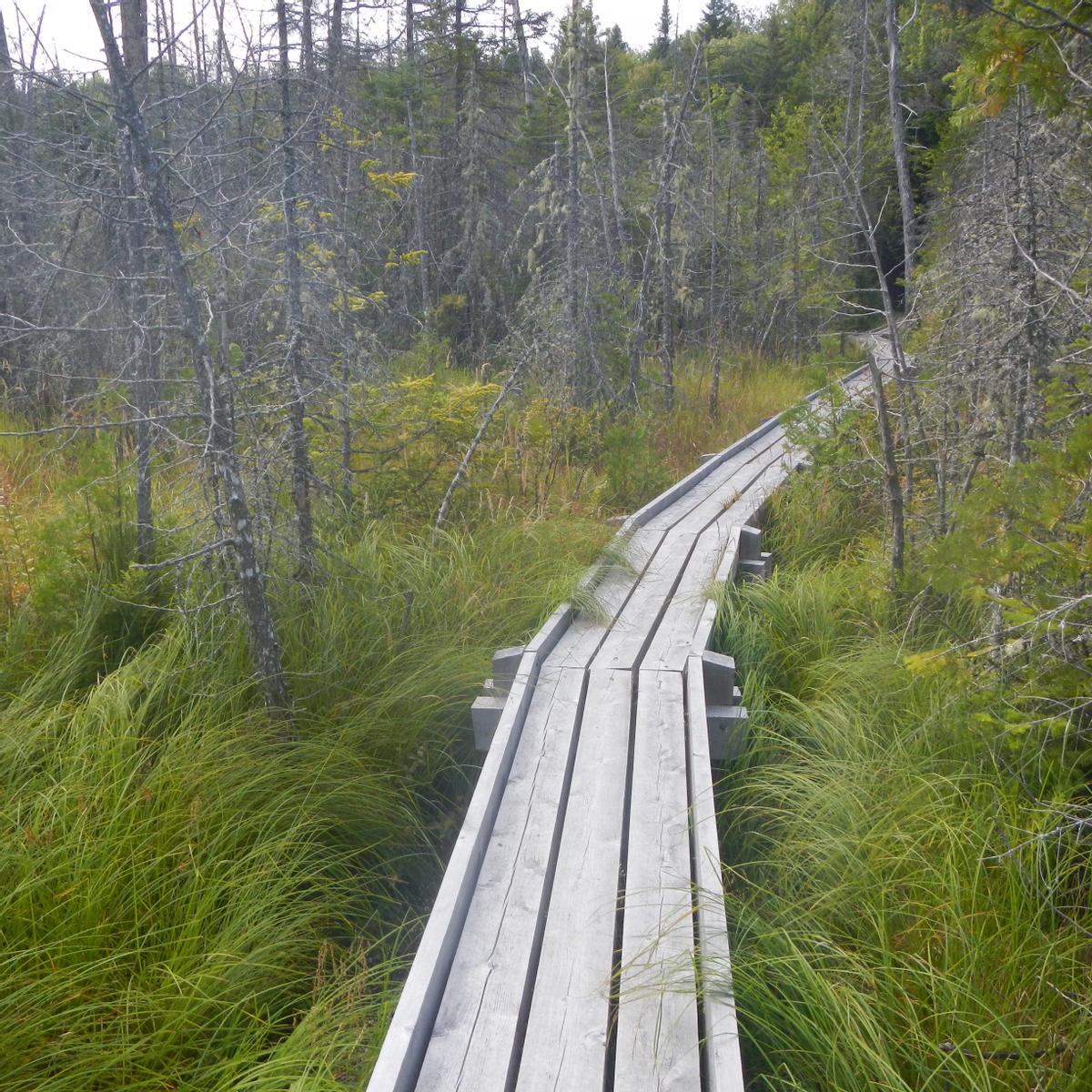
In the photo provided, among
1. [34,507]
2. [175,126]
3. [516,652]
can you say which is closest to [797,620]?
[516,652]

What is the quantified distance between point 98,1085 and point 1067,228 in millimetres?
6302

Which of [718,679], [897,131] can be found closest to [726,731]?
[718,679]

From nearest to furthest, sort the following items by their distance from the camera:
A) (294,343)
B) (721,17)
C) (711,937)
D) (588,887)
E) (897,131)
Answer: (711,937)
(588,887)
(294,343)
(897,131)
(721,17)

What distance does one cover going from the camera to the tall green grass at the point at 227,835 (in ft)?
9.32

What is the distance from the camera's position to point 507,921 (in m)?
3.13

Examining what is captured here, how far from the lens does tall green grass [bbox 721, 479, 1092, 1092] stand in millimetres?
2686

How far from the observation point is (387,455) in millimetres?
6930

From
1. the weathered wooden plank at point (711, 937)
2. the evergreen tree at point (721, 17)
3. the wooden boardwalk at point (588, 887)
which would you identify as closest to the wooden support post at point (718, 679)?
the wooden boardwalk at point (588, 887)

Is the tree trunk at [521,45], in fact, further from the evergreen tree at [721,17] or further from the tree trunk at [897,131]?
the tree trunk at [897,131]

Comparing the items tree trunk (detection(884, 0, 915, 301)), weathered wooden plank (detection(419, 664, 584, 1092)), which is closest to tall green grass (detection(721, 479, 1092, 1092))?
weathered wooden plank (detection(419, 664, 584, 1092))

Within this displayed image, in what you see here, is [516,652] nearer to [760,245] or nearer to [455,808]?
[455,808]

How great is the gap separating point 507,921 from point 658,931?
55 centimetres

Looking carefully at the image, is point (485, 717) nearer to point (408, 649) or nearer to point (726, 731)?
point (408, 649)

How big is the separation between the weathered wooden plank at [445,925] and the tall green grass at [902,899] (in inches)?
39.1
